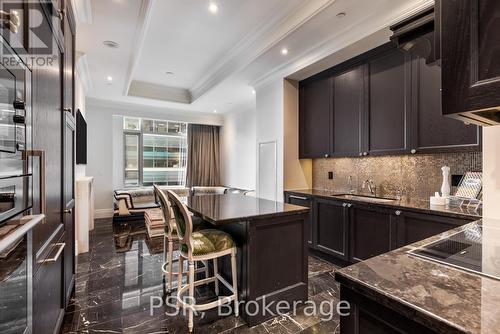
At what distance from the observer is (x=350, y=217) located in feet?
9.70

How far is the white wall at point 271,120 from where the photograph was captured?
3990 mm

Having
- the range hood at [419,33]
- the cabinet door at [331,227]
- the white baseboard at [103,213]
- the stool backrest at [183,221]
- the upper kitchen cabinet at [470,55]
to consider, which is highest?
the range hood at [419,33]

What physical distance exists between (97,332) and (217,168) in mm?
5972

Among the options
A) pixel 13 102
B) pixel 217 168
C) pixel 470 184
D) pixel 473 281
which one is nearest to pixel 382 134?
pixel 470 184

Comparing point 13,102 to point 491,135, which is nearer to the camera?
point 13,102

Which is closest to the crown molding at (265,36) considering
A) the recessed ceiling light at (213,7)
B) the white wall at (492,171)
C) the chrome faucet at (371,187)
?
the recessed ceiling light at (213,7)

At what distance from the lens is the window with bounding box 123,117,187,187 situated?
6973 millimetres

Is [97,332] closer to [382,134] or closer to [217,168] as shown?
[382,134]

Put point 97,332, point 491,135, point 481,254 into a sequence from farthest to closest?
point 97,332 < point 491,135 < point 481,254

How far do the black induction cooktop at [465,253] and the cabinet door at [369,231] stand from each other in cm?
146

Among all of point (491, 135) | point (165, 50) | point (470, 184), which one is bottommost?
point (470, 184)

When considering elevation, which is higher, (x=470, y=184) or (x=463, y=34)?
(x=463, y=34)

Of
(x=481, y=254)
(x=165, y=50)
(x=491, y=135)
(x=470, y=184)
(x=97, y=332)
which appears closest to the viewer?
(x=481, y=254)

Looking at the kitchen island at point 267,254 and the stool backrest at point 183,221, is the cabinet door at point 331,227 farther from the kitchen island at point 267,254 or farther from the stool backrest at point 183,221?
the stool backrest at point 183,221
